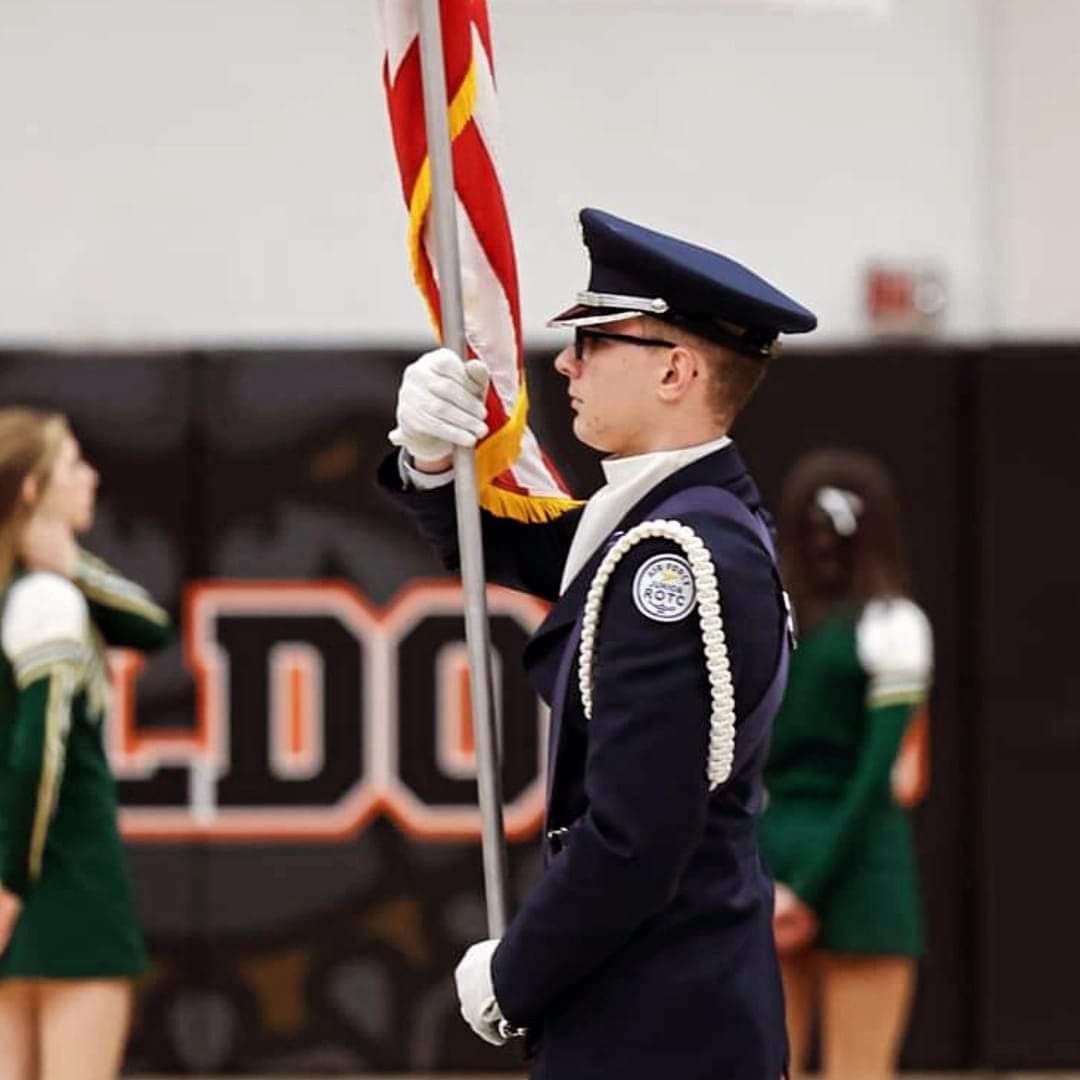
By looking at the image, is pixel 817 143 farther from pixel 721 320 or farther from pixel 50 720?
pixel 721 320

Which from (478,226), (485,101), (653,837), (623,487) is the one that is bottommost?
(653,837)

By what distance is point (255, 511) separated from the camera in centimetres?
670

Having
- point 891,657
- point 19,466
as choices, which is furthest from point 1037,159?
point 19,466

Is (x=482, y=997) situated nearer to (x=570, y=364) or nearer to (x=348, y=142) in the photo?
(x=570, y=364)

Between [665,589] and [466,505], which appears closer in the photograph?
[665,589]

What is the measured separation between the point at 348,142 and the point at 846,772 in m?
2.57

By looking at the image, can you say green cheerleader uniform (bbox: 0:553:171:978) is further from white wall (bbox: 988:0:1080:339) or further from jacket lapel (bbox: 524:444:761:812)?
white wall (bbox: 988:0:1080:339)

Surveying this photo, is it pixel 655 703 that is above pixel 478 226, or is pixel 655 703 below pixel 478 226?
A: below

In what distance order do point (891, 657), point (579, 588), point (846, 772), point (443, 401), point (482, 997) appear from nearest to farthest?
point (482, 997)
point (579, 588)
point (443, 401)
point (891, 657)
point (846, 772)

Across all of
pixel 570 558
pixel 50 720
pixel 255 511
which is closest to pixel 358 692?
pixel 255 511

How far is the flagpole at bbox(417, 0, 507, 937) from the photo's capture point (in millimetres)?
3066

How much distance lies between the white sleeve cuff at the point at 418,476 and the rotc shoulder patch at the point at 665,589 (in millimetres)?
498

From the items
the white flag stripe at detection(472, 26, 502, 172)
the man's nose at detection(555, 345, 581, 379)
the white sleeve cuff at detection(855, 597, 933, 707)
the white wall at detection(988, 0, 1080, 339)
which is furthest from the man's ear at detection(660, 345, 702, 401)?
the white wall at detection(988, 0, 1080, 339)

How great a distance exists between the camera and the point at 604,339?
2912 mm
